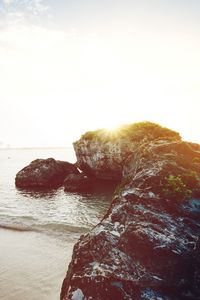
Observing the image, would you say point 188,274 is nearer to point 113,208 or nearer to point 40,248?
point 113,208

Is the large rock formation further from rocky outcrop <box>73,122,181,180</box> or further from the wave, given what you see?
rocky outcrop <box>73,122,181,180</box>

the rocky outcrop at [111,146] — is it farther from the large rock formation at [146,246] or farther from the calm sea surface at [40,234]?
the large rock formation at [146,246]

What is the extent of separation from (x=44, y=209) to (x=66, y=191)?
11409mm

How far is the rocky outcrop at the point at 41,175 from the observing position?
4834 cm

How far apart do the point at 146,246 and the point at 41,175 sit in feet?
137

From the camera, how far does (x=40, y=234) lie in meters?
22.6

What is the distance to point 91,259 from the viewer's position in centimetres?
826

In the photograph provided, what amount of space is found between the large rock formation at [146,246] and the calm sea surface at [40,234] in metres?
5.40

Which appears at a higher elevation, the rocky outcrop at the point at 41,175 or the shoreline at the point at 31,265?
the rocky outcrop at the point at 41,175

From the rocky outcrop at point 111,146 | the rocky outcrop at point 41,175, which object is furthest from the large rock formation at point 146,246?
the rocky outcrop at point 41,175

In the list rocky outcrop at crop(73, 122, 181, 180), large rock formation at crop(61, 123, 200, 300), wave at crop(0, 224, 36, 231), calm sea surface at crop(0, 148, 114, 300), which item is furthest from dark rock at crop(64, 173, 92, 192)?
large rock formation at crop(61, 123, 200, 300)

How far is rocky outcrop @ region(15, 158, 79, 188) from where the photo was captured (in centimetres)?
4834

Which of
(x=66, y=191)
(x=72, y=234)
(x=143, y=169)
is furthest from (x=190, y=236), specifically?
(x=66, y=191)

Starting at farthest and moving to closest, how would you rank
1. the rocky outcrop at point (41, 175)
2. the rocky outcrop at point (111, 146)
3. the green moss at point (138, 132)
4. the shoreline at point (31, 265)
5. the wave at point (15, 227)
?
the rocky outcrop at point (41, 175) < the rocky outcrop at point (111, 146) < the green moss at point (138, 132) < the wave at point (15, 227) < the shoreline at point (31, 265)
